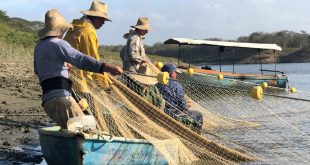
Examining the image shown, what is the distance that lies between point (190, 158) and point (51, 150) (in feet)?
6.53

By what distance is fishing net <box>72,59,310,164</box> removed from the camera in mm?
7297

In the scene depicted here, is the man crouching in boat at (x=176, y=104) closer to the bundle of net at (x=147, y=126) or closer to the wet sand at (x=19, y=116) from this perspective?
the bundle of net at (x=147, y=126)

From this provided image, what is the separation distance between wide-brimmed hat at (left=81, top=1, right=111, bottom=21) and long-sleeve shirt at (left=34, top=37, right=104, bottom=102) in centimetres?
130

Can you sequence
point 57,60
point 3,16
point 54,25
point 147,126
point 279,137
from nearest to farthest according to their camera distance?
point 57,60
point 54,25
point 147,126
point 279,137
point 3,16

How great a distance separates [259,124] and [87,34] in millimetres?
5513

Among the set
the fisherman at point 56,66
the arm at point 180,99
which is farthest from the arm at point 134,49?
the fisherman at point 56,66

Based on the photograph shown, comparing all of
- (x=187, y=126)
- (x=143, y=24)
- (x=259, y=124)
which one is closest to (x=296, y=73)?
(x=259, y=124)

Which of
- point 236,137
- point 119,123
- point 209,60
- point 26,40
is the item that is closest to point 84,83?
point 119,123

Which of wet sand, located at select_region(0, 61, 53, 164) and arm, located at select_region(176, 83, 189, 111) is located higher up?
arm, located at select_region(176, 83, 189, 111)

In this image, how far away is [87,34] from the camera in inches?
279

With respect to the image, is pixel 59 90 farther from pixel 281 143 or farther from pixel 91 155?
pixel 281 143

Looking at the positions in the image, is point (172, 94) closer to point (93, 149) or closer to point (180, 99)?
point (180, 99)

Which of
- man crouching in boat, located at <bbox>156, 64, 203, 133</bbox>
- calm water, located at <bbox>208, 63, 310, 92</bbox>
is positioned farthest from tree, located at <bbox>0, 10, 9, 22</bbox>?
man crouching in boat, located at <bbox>156, 64, 203, 133</bbox>

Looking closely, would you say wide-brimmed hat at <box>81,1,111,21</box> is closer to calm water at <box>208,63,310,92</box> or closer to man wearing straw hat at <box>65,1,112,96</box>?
man wearing straw hat at <box>65,1,112,96</box>
